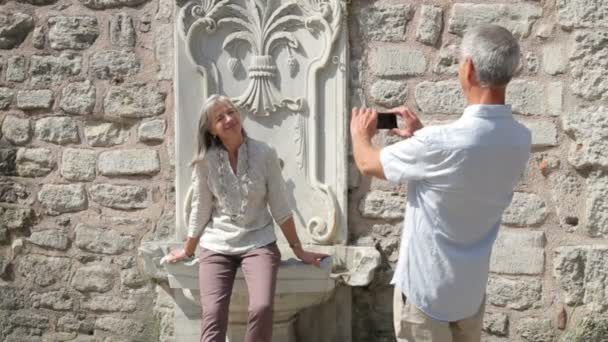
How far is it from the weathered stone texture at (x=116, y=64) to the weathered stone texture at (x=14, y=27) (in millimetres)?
449

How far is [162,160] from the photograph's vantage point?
4527 mm

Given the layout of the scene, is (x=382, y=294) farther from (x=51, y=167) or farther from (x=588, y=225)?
(x=51, y=167)

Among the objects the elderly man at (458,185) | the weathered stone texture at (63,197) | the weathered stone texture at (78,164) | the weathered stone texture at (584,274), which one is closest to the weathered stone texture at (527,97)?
the weathered stone texture at (584,274)

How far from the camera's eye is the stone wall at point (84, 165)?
4.53m

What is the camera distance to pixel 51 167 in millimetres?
4676

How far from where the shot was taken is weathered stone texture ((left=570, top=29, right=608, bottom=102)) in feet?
13.2

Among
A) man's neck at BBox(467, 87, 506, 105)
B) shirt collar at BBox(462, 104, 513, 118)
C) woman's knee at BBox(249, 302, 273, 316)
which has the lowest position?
woman's knee at BBox(249, 302, 273, 316)

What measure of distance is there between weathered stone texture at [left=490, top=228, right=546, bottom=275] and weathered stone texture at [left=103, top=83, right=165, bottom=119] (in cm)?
191

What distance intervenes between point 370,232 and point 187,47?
4.45 feet

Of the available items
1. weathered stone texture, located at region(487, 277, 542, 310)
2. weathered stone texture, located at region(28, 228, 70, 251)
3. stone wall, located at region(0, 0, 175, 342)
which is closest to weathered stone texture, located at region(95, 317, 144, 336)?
stone wall, located at region(0, 0, 175, 342)

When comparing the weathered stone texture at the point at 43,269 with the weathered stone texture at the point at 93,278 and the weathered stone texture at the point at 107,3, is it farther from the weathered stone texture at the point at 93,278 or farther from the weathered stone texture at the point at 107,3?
the weathered stone texture at the point at 107,3

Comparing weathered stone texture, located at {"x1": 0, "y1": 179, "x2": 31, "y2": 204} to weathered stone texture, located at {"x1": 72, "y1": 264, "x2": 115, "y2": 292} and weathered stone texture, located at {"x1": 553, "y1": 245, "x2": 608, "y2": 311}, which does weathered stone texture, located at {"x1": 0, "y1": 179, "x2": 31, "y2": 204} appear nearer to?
weathered stone texture, located at {"x1": 72, "y1": 264, "x2": 115, "y2": 292}

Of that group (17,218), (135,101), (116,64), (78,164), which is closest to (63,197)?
(78,164)

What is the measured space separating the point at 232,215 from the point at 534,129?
1564 mm
